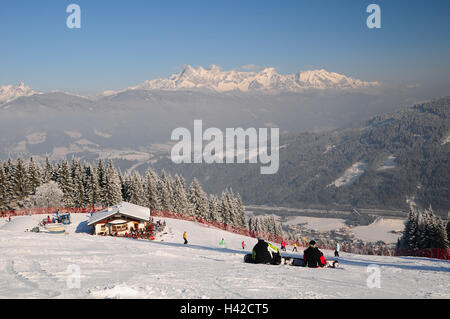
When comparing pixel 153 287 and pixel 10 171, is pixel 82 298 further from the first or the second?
pixel 10 171

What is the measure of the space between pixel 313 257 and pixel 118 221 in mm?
29463

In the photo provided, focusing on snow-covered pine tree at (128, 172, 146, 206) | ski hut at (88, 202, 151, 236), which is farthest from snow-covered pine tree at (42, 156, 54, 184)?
ski hut at (88, 202, 151, 236)

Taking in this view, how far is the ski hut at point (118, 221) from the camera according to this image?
126 feet

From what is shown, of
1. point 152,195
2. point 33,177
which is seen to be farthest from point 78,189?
point 152,195

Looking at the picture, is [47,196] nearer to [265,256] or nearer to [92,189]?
[92,189]

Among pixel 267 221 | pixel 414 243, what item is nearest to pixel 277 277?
pixel 414 243

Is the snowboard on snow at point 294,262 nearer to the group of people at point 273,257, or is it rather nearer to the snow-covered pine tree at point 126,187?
the group of people at point 273,257

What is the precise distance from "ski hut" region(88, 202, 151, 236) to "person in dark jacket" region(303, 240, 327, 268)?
28.5 m

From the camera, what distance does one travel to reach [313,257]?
1515 cm

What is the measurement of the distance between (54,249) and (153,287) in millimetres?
10455

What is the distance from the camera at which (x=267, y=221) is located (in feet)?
303
